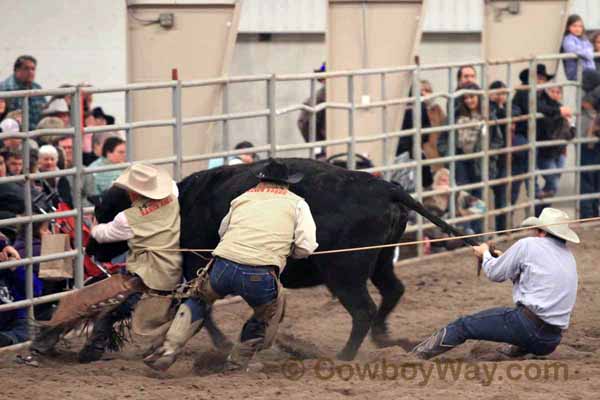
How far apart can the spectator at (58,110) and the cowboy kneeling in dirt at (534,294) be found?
3726mm

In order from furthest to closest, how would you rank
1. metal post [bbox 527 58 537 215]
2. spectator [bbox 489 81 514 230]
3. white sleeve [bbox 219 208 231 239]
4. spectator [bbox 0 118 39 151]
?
metal post [bbox 527 58 537 215] < spectator [bbox 489 81 514 230] < spectator [bbox 0 118 39 151] < white sleeve [bbox 219 208 231 239]

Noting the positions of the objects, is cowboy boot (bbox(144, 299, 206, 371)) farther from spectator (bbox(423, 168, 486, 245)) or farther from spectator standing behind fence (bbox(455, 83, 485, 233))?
spectator standing behind fence (bbox(455, 83, 485, 233))

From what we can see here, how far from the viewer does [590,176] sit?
13.9 metres

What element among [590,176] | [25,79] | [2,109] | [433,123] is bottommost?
[590,176]

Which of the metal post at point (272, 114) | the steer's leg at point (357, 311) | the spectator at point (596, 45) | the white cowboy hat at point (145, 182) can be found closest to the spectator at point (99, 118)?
the metal post at point (272, 114)

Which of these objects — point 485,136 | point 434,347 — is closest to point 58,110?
point 434,347

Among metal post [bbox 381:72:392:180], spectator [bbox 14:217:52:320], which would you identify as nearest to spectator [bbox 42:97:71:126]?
spectator [bbox 14:217:52:320]

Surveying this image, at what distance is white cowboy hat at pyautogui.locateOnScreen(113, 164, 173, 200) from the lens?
772cm

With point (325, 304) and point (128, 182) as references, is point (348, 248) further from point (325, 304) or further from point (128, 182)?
point (325, 304)

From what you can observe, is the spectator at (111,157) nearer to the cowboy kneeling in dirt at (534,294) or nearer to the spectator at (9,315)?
the spectator at (9,315)

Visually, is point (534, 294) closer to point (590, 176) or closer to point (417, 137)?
point (417, 137)

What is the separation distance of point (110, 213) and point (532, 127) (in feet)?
20.4

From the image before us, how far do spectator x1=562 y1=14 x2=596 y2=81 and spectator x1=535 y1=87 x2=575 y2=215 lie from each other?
0.45m

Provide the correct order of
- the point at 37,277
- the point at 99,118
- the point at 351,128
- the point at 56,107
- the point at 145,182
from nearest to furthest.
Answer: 1. the point at 145,182
2. the point at 37,277
3. the point at 56,107
4. the point at 99,118
5. the point at 351,128
